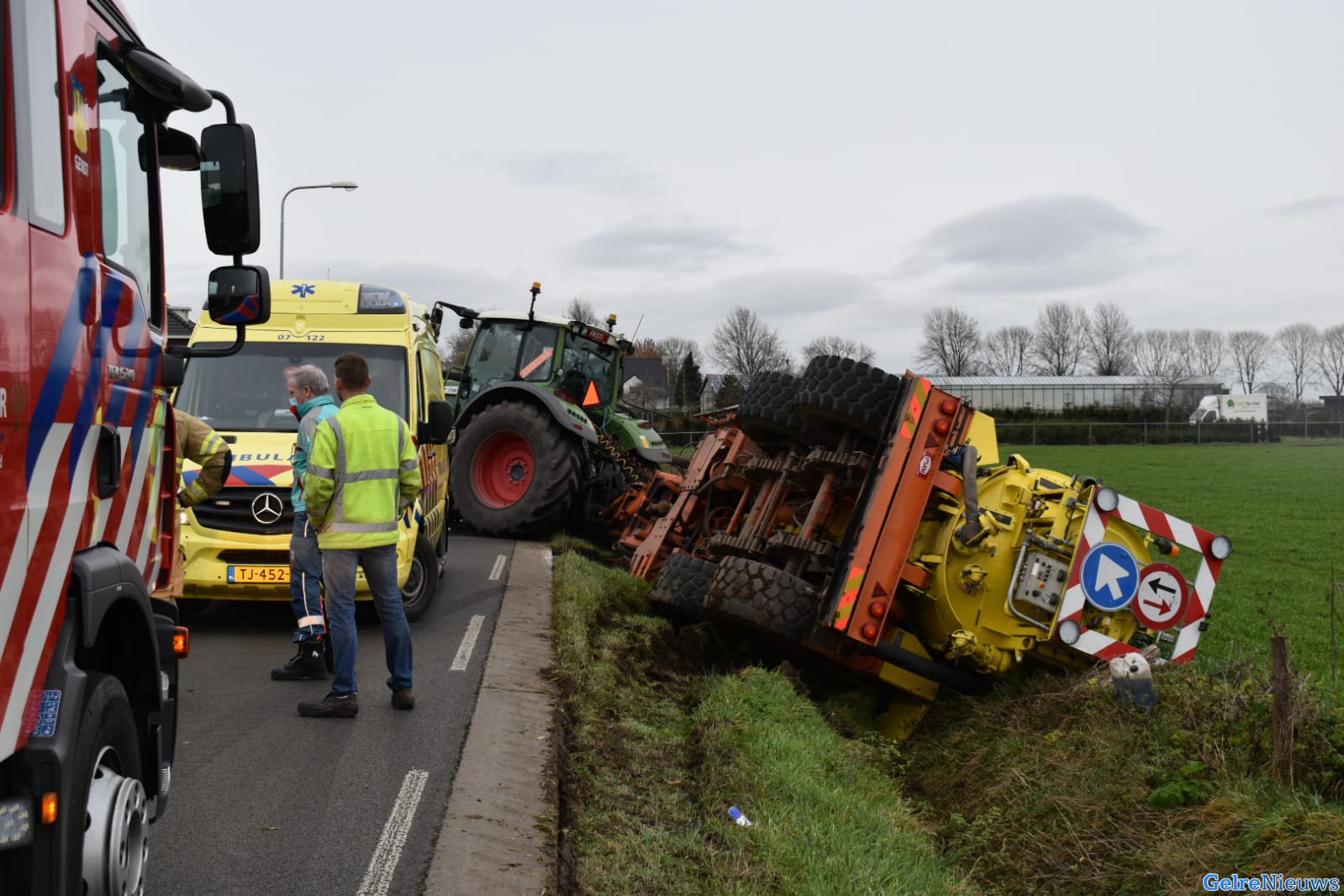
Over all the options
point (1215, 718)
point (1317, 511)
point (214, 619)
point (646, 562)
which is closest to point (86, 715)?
point (1215, 718)

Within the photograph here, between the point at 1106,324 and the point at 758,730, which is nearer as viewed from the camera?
the point at 758,730

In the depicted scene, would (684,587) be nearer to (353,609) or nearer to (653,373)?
A: (353,609)

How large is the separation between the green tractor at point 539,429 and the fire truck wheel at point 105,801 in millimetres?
9767

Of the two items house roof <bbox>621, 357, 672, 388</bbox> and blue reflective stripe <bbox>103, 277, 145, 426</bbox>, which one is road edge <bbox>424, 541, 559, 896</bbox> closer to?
blue reflective stripe <bbox>103, 277, 145, 426</bbox>

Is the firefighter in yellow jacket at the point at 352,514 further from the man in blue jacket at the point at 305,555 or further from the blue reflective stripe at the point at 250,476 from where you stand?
the blue reflective stripe at the point at 250,476

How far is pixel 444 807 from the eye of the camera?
4.78 meters

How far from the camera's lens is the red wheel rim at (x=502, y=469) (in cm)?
1353

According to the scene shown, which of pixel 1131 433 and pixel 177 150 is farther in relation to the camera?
pixel 1131 433

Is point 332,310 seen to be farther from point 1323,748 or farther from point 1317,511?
point 1317,511

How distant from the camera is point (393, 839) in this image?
4.45 m

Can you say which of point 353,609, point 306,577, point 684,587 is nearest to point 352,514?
point 353,609

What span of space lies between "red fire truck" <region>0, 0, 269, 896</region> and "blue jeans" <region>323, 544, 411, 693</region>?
2175 millimetres

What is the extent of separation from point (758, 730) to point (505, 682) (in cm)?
167

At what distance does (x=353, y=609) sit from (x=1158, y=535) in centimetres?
450
